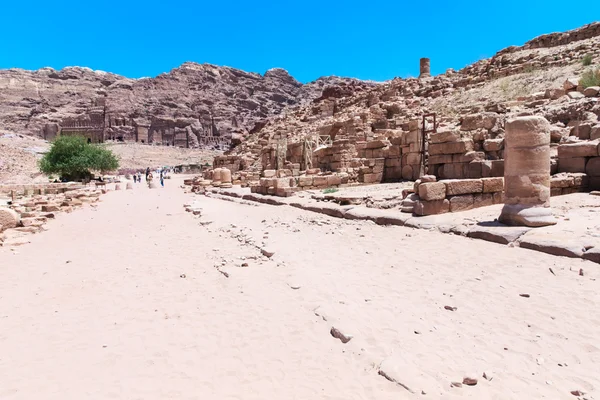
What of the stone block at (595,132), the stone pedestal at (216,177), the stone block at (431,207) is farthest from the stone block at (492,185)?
the stone pedestal at (216,177)

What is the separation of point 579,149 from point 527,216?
4.46 m

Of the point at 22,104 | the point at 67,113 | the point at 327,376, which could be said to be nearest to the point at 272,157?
the point at 327,376

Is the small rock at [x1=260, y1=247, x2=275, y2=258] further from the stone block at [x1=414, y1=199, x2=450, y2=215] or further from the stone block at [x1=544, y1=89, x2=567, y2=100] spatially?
the stone block at [x1=544, y1=89, x2=567, y2=100]

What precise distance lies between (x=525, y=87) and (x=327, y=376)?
89.2 ft

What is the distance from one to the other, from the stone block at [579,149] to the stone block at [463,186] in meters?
2.88

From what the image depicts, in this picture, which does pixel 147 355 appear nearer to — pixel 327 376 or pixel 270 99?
pixel 327 376

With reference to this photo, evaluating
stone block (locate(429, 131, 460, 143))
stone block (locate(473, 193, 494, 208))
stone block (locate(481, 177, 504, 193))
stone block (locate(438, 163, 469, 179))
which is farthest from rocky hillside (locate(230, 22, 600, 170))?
stone block (locate(473, 193, 494, 208))

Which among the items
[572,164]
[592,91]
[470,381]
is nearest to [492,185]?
[572,164]

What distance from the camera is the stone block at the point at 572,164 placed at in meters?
9.72

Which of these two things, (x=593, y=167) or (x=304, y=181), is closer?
(x=593, y=167)

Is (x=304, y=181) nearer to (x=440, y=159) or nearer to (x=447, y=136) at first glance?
(x=440, y=159)

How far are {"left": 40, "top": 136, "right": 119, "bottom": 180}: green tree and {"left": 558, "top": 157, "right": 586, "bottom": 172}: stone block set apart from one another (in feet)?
115

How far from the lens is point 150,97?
10038 cm

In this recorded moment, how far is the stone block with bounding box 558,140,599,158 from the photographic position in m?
9.40
